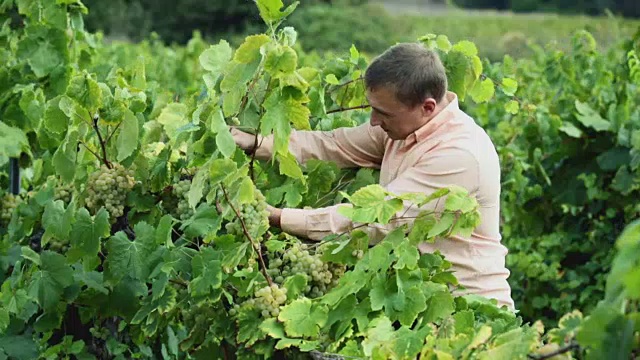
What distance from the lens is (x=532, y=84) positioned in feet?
31.8

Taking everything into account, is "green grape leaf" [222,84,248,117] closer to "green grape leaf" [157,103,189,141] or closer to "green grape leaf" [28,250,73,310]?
"green grape leaf" [157,103,189,141]

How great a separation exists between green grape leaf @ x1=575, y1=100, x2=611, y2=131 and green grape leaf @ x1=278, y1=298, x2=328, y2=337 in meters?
4.36

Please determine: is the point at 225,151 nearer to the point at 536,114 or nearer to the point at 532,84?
the point at 536,114

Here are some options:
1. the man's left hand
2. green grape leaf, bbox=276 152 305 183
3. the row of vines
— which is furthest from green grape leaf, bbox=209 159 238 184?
the man's left hand

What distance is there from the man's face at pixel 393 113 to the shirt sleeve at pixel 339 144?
0.34 metres

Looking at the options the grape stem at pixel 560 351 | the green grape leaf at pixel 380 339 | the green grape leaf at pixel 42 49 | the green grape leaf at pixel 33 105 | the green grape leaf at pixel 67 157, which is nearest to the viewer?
the grape stem at pixel 560 351

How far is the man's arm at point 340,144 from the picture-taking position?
463 centimetres

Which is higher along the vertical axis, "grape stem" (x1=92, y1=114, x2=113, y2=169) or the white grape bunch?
"grape stem" (x1=92, y1=114, x2=113, y2=169)

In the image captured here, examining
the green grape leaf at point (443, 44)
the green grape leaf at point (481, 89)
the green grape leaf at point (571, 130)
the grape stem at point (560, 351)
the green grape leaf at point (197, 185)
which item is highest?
the grape stem at point (560, 351)

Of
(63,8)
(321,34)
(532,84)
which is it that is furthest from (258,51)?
(321,34)

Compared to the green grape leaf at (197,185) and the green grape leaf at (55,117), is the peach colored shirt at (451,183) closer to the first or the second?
the green grape leaf at (197,185)

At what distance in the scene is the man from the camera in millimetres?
4121

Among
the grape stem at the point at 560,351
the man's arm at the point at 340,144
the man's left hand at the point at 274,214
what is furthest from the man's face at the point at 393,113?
the grape stem at the point at 560,351

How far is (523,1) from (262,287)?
68632mm
